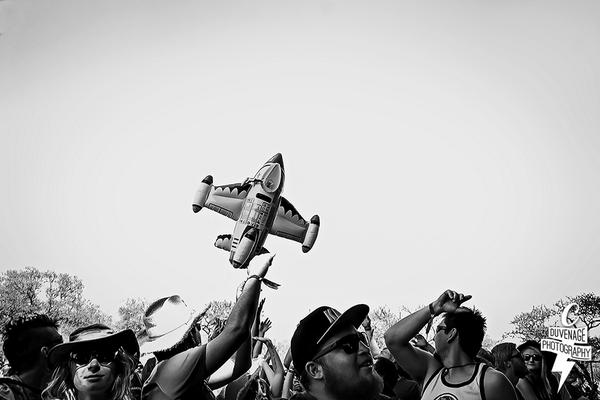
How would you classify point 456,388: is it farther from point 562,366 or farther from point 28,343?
point 562,366

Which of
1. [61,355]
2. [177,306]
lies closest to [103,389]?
[61,355]

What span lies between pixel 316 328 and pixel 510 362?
3.18 meters

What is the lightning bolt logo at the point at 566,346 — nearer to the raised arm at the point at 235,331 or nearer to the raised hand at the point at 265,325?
the raised hand at the point at 265,325

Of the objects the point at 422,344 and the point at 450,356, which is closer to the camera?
the point at 450,356

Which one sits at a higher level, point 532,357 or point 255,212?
point 255,212

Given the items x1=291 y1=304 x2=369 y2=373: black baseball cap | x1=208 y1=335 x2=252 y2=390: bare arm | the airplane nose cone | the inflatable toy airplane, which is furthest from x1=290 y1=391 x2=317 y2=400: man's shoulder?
the airplane nose cone

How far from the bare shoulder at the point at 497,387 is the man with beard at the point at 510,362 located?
1618mm

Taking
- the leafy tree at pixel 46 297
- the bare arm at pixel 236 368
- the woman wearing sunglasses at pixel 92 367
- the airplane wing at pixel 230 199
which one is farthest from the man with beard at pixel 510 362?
the leafy tree at pixel 46 297

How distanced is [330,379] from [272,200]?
539 inches

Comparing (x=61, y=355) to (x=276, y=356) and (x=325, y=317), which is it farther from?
(x=276, y=356)

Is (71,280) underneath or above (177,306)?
underneath

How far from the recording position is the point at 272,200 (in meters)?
17.0

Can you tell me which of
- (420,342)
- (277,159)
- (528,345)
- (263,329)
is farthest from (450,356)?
(277,159)

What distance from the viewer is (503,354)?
20.2 feet
